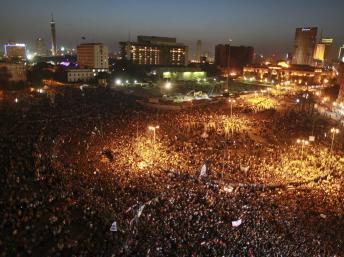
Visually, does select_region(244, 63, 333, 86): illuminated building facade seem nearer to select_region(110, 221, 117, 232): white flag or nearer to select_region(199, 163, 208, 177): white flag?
select_region(199, 163, 208, 177): white flag

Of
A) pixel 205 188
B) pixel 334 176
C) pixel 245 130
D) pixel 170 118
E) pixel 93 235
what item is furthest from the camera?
pixel 170 118

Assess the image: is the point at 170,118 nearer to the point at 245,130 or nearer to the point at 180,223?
the point at 245,130

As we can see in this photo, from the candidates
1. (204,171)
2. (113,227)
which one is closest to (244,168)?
(204,171)

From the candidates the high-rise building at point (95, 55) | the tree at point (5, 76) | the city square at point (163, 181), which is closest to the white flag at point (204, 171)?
the city square at point (163, 181)

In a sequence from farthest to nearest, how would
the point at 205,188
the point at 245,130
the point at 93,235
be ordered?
1. the point at 245,130
2. the point at 205,188
3. the point at 93,235

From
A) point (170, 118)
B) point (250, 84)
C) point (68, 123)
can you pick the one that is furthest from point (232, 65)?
point (68, 123)
